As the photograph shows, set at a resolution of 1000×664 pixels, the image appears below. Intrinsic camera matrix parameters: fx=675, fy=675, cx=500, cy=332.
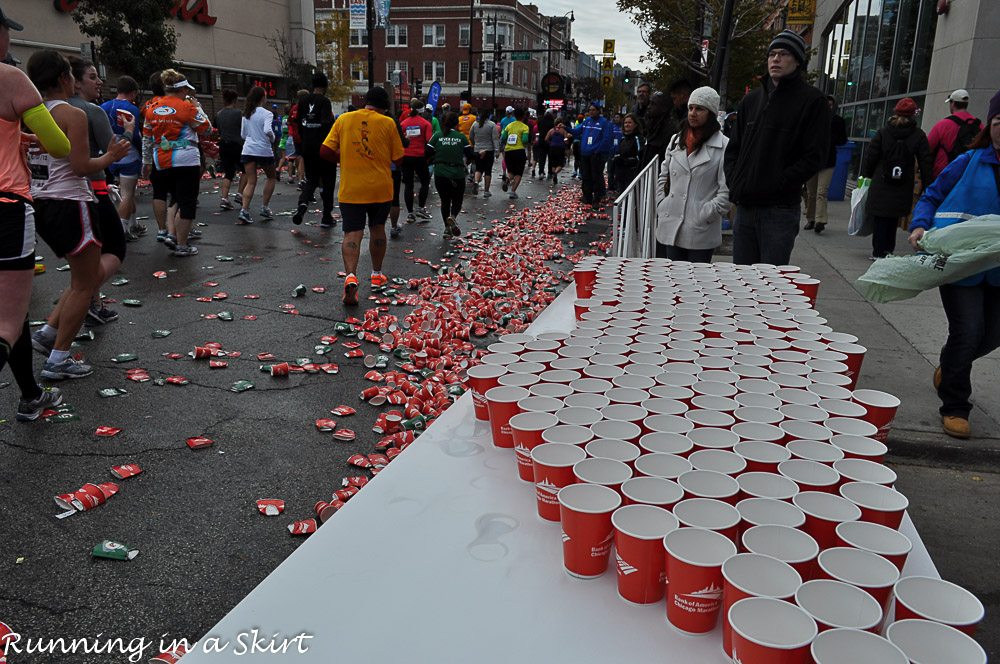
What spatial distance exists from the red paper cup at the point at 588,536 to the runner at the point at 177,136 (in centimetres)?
828

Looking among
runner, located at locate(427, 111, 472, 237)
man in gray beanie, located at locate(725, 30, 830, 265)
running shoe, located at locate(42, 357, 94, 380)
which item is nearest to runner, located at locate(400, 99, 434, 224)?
runner, located at locate(427, 111, 472, 237)

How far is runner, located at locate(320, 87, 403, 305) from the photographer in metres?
6.89

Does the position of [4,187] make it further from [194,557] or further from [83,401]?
[194,557]

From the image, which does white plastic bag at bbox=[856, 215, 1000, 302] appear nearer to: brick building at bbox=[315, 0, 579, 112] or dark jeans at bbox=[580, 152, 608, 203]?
dark jeans at bbox=[580, 152, 608, 203]

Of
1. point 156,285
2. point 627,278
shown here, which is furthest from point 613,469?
point 156,285

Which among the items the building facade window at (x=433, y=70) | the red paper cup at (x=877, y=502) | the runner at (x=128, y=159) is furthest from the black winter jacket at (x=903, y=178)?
the building facade window at (x=433, y=70)

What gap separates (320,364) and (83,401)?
1641 millimetres

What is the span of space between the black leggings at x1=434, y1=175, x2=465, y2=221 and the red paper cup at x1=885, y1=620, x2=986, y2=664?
35.4 ft

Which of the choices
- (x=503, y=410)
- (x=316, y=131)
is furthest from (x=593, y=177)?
(x=503, y=410)

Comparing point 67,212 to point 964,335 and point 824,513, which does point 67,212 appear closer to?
point 824,513

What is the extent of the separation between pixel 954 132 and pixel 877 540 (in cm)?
977

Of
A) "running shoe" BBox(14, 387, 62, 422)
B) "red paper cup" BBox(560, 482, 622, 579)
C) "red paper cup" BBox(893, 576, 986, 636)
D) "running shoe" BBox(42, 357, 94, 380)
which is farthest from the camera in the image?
"running shoe" BBox(42, 357, 94, 380)

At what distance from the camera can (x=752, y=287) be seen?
333 centimetres

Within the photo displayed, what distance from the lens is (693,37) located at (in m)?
18.5
